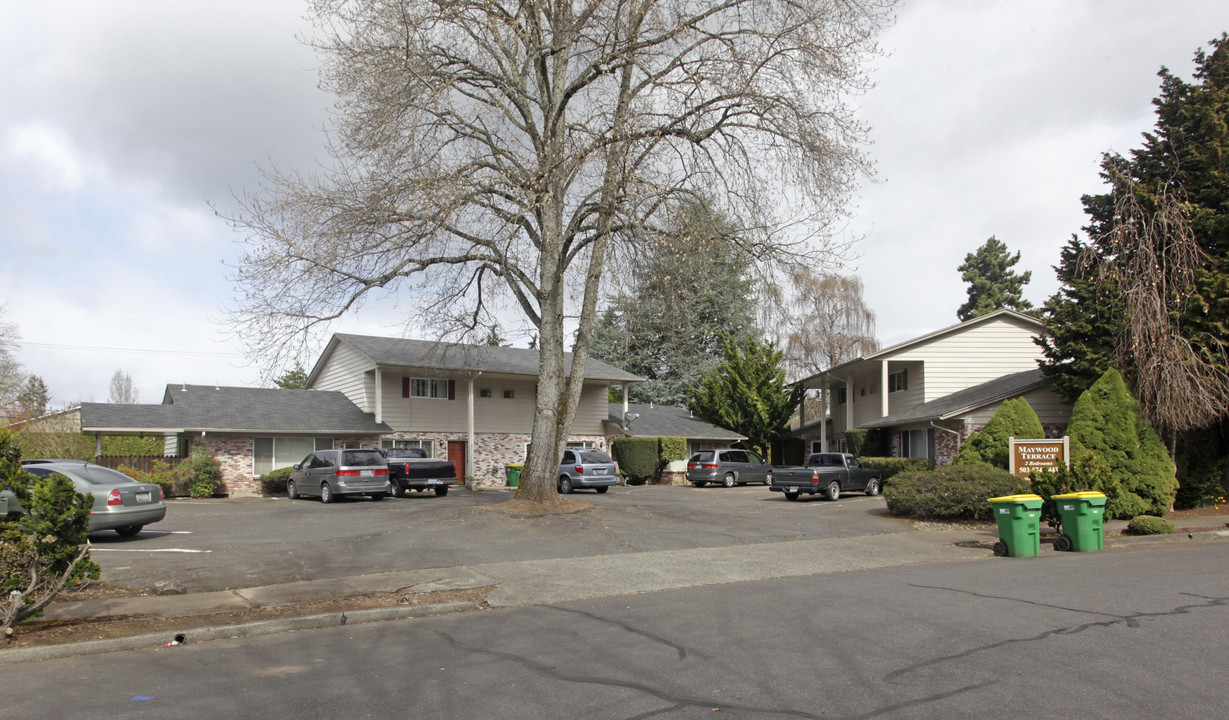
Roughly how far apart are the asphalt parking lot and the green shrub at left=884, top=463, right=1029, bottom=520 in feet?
2.78

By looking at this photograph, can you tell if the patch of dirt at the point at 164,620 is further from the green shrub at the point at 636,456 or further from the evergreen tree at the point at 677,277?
the green shrub at the point at 636,456

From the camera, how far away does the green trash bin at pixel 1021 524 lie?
13.9 m

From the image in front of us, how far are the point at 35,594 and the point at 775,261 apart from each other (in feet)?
49.5

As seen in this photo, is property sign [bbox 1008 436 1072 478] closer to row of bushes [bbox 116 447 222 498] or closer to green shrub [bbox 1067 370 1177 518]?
green shrub [bbox 1067 370 1177 518]

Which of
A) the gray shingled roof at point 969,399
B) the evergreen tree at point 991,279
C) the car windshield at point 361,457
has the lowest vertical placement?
the car windshield at point 361,457

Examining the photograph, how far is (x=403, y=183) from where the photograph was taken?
56.3 feet

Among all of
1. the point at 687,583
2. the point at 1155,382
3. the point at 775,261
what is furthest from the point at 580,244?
the point at 1155,382

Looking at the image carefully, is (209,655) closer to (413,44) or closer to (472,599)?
(472,599)

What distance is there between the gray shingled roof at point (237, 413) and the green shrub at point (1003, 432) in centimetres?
2153

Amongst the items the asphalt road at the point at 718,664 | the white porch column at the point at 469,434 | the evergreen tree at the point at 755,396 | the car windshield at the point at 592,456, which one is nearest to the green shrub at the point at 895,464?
the car windshield at the point at 592,456

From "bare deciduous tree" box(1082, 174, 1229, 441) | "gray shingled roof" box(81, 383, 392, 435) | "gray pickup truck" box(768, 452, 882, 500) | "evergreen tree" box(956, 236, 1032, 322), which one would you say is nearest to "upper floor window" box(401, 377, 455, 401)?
"gray shingled roof" box(81, 383, 392, 435)

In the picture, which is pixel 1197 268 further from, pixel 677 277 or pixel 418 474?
pixel 418 474

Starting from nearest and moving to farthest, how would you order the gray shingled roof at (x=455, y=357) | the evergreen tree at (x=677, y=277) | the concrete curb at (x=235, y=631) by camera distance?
the concrete curb at (x=235, y=631) < the evergreen tree at (x=677, y=277) < the gray shingled roof at (x=455, y=357)

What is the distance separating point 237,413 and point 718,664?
28646mm
